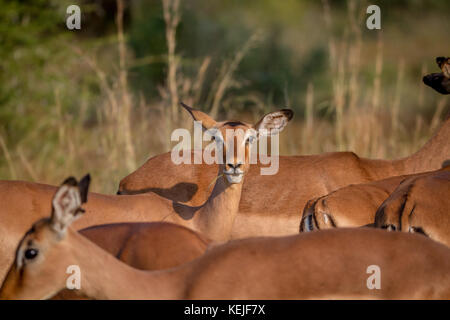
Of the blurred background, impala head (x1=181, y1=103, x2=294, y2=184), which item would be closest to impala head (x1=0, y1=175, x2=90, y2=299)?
impala head (x1=181, y1=103, x2=294, y2=184)

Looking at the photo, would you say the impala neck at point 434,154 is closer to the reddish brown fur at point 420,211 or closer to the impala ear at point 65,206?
the reddish brown fur at point 420,211

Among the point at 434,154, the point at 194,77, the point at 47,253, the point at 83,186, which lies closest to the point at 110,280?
the point at 47,253

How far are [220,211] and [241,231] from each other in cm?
71

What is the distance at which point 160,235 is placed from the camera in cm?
422

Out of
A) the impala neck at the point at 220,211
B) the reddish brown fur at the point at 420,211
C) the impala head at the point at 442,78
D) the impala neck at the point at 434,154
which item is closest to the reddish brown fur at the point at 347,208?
the reddish brown fur at the point at 420,211

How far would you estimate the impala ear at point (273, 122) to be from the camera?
5.77 m

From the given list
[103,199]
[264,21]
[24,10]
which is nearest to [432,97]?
[264,21]

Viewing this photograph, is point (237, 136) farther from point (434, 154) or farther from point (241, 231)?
point (434, 154)

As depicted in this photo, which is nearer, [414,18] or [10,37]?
[10,37]

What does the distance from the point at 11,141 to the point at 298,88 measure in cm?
635

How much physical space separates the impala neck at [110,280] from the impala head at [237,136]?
67.9 inches

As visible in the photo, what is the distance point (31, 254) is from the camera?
3.41 m

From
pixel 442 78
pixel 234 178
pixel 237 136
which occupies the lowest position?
pixel 234 178
